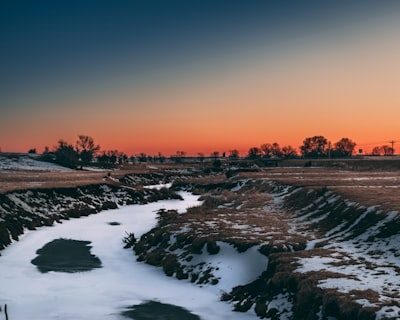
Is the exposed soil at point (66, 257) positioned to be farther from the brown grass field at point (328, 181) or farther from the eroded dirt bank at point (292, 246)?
the brown grass field at point (328, 181)

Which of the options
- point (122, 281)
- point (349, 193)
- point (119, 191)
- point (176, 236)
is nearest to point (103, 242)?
point (176, 236)

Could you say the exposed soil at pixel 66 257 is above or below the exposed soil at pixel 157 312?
below

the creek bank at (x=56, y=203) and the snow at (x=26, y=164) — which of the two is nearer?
the creek bank at (x=56, y=203)

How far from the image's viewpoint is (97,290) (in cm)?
2450

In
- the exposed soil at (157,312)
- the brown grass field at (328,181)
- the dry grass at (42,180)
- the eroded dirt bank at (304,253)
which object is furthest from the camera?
the dry grass at (42,180)

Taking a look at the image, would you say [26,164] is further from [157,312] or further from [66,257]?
[157,312]

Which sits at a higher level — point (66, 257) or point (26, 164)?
point (26, 164)

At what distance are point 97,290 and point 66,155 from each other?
399 ft

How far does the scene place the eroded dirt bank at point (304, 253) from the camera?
18.3m

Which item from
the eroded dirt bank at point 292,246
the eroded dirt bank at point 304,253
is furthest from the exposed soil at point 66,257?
the eroded dirt bank at point 304,253

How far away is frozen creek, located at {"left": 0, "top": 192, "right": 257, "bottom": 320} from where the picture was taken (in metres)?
21.1

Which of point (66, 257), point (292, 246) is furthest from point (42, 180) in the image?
point (292, 246)

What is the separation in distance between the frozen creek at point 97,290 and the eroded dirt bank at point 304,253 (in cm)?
105

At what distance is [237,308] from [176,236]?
13203mm
